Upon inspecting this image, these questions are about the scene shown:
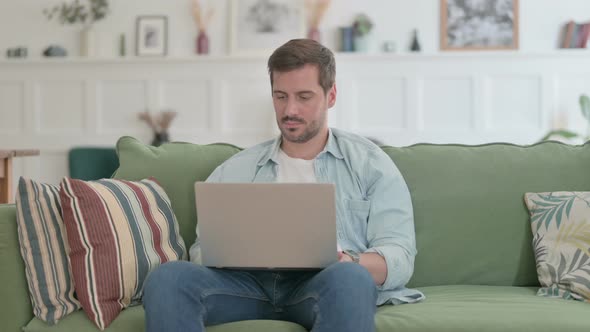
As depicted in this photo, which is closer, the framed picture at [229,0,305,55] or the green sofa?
the green sofa

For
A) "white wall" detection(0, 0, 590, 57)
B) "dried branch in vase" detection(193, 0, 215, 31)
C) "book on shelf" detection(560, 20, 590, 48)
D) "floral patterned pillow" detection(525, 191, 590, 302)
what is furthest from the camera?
"dried branch in vase" detection(193, 0, 215, 31)

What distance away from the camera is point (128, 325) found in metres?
1.76

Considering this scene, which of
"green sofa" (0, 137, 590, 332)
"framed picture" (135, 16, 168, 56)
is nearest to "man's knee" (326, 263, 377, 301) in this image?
"green sofa" (0, 137, 590, 332)

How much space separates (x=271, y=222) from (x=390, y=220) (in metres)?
0.43

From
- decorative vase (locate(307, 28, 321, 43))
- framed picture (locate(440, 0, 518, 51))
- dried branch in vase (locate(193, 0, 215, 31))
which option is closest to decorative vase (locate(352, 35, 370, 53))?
decorative vase (locate(307, 28, 321, 43))

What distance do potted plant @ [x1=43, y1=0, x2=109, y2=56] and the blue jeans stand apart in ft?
14.6

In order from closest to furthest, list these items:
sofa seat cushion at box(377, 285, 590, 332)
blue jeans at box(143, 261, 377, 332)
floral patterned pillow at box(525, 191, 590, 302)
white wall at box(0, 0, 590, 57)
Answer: blue jeans at box(143, 261, 377, 332), sofa seat cushion at box(377, 285, 590, 332), floral patterned pillow at box(525, 191, 590, 302), white wall at box(0, 0, 590, 57)

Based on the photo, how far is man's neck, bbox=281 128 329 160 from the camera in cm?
215

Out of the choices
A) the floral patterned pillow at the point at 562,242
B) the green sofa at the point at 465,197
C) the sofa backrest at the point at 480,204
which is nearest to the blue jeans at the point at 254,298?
the green sofa at the point at 465,197

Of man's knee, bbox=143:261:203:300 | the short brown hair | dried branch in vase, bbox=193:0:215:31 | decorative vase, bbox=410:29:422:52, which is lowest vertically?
man's knee, bbox=143:261:203:300

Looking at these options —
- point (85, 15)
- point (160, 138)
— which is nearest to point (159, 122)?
point (160, 138)

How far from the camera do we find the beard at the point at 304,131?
2079mm

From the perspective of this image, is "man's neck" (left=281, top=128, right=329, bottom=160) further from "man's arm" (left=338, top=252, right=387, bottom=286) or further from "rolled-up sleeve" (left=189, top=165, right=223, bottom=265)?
"man's arm" (left=338, top=252, right=387, bottom=286)

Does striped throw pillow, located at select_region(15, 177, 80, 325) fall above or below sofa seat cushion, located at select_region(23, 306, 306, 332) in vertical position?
above
